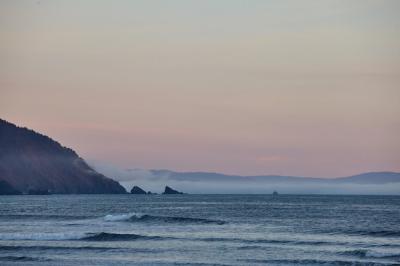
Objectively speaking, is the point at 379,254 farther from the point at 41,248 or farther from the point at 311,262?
the point at 41,248

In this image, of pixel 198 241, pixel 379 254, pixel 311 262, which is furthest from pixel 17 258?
pixel 379 254

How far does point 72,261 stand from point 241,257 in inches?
391

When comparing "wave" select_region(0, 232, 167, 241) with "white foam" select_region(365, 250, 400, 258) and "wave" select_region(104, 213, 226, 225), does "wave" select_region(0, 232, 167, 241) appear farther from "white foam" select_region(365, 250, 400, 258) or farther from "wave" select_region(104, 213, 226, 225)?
"white foam" select_region(365, 250, 400, 258)

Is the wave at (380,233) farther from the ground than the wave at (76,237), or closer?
farther from the ground

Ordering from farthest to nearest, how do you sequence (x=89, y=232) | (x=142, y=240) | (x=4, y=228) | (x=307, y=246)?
(x=4, y=228) → (x=89, y=232) → (x=142, y=240) → (x=307, y=246)

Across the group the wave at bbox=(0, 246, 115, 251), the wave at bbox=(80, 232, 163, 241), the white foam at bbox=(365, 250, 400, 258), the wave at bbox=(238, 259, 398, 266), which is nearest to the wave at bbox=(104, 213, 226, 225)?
the wave at bbox=(80, 232, 163, 241)

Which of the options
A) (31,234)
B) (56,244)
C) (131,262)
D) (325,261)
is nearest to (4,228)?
(31,234)

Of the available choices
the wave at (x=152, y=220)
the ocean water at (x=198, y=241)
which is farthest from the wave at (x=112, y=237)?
the wave at (x=152, y=220)

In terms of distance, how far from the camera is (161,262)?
4406 cm

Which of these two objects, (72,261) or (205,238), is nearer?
(72,261)

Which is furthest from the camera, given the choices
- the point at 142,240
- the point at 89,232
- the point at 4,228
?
the point at 4,228

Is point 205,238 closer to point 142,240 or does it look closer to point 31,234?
point 142,240

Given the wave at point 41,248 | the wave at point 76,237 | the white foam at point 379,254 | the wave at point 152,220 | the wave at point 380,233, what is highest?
the wave at point 152,220

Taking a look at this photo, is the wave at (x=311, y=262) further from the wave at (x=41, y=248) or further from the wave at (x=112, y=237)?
the wave at (x=112, y=237)
